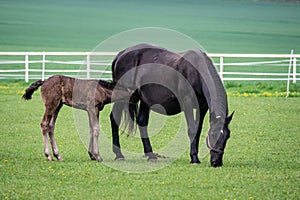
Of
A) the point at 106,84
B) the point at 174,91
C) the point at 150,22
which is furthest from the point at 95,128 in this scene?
the point at 150,22

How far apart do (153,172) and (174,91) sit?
5.56 ft

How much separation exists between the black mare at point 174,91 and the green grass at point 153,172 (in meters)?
0.43

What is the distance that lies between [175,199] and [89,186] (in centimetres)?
132

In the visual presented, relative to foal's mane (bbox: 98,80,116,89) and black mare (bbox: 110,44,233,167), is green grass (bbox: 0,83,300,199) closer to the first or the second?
black mare (bbox: 110,44,233,167)

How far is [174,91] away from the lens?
38.2ft

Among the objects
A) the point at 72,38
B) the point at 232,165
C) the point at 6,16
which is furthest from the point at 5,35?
the point at 232,165

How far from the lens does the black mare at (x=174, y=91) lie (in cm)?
1068

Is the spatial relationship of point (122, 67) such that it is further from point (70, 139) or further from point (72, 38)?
point (72, 38)

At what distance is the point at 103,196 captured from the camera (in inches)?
→ 348

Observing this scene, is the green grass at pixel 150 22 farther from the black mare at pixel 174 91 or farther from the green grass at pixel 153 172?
the black mare at pixel 174 91

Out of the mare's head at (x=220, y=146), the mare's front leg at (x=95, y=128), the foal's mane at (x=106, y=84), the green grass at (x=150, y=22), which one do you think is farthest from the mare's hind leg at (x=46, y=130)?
the green grass at (x=150, y=22)

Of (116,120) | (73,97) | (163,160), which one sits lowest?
(163,160)

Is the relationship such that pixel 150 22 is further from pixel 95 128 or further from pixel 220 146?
pixel 220 146

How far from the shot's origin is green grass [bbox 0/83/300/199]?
9047 millimetres
